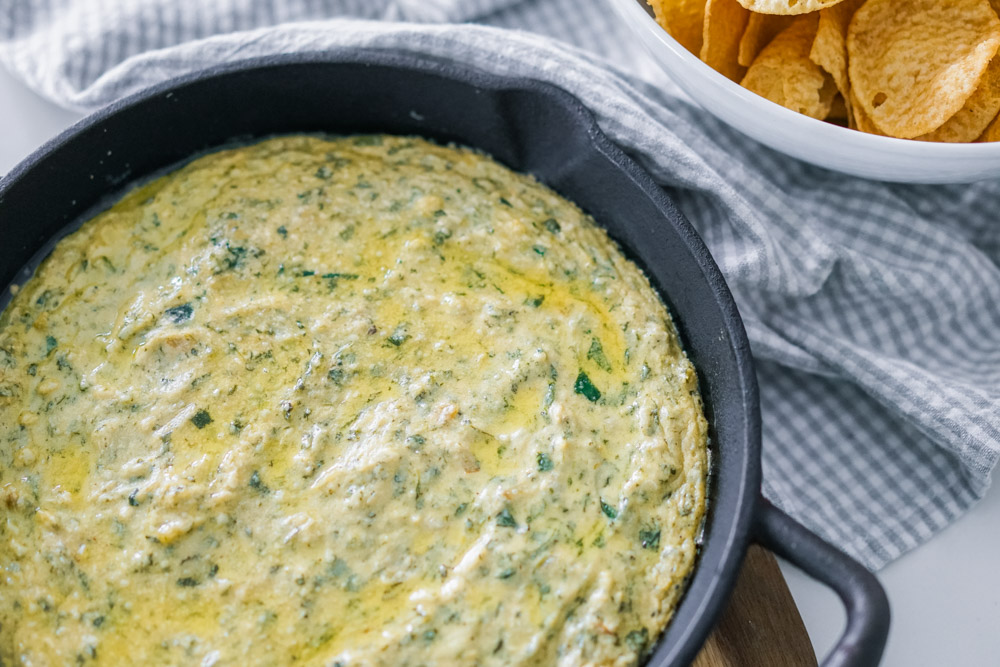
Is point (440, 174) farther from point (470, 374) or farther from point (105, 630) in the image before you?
point (105, 630)

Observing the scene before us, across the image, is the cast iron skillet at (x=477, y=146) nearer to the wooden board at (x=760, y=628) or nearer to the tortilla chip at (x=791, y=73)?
the wooden board at (x=760, y=628)

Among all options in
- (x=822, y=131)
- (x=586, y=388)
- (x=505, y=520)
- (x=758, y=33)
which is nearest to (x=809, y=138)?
(x=822, y=131)

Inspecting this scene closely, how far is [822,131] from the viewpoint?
192 cm

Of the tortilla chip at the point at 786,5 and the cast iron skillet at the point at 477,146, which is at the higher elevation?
the tortilla chip at the point at 786,5

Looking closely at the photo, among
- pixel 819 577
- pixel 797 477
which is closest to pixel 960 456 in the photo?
pixel 797 477

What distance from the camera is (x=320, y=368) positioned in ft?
5.89

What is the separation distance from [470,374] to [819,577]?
29.2 inches

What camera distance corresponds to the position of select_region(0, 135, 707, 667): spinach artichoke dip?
63.5 inches

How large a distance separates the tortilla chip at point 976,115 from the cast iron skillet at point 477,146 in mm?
689

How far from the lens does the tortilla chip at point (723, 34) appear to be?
6.64 feet

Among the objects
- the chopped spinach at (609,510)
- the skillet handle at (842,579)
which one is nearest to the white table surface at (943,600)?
the skillet handle at (842,579)

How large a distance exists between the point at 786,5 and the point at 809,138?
278 millimetres

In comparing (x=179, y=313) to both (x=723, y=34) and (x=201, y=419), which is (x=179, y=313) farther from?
(x=723, y=34)

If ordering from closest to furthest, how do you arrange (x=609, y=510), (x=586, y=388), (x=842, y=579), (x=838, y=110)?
1. (x=842, y=579)
2. (x=609, y=510)
3. (x=586, y=388)
4. (x=838, y=110)
